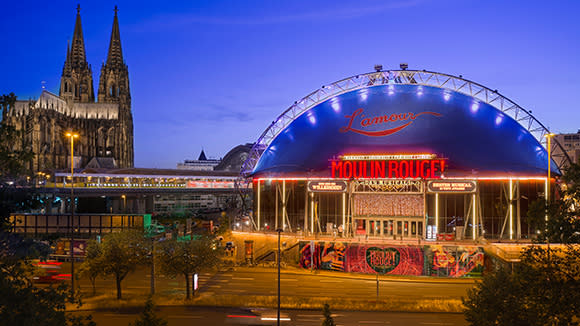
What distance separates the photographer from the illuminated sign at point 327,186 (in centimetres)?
6116

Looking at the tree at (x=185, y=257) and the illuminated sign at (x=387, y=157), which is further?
the illuminated sign at (x=387, y=157)

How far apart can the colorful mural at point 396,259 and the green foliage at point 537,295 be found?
3135cm

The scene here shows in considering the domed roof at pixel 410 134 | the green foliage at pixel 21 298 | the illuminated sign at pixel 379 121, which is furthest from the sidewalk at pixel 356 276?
the green foliage at pixel 21 298

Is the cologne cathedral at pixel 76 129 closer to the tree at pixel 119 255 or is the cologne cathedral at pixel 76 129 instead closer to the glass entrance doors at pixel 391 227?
the tree at pixel 119 255

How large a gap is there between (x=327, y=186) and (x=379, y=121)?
12.8 meters

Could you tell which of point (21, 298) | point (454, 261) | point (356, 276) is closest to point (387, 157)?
point (454, 261)

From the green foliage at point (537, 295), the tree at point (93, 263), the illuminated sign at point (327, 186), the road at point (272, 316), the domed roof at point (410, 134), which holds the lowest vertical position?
the road at point (272, 316)

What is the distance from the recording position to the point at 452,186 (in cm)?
5778

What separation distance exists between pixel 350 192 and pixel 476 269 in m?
18.7

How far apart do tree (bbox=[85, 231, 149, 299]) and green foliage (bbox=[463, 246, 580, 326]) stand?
107 ft

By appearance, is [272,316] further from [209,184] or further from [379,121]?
[209,184]

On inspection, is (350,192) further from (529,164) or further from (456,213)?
(529,164)

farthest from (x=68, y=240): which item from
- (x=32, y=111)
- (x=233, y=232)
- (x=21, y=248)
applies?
(x=32, y=111)

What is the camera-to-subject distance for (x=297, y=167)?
216 feet
